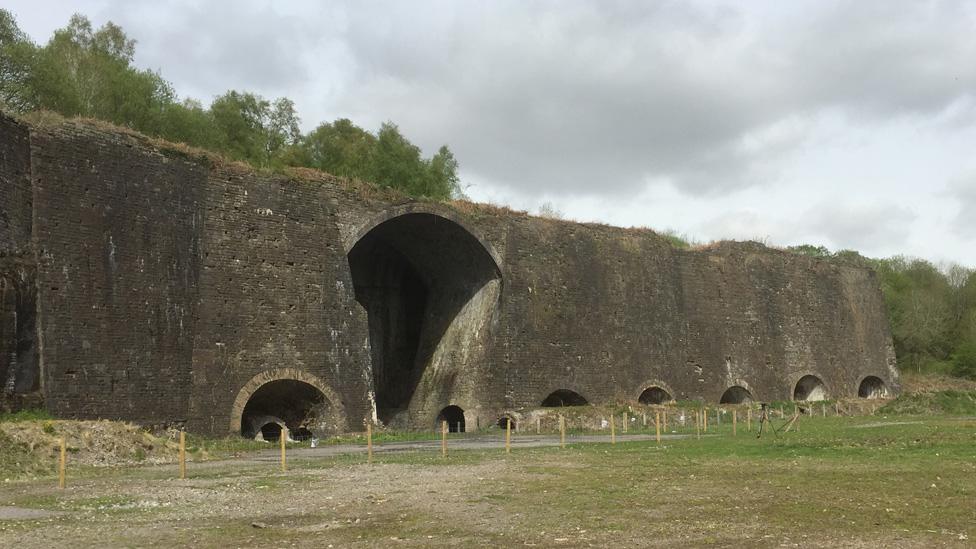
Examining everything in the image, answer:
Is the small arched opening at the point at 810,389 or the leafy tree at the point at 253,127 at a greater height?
the leafy tree at the point at 253,127

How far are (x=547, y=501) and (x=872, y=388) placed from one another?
1649 inches

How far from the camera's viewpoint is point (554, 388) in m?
33.4

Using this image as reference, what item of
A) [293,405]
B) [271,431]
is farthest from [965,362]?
[271,431]

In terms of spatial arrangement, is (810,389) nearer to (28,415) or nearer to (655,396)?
(655,396)

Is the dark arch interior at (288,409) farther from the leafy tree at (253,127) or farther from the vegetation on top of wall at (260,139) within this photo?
the leafy tree at (253,127)

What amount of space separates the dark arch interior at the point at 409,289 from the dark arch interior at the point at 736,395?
1381cm

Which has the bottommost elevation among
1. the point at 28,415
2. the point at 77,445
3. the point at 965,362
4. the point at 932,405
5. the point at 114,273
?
the point at 932,405

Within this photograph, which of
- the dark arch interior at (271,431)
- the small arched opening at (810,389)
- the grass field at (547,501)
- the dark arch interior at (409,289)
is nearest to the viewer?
the grass field at (547,501)

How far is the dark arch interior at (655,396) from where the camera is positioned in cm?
3725

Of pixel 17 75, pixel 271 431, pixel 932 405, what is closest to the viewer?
pixel 271 431

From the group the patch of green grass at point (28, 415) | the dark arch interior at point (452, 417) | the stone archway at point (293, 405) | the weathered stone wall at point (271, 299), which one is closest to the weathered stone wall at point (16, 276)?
the patch of green grass at point (28, 415)

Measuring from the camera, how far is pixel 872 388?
47594 mm

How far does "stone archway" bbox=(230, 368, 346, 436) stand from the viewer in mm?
26672

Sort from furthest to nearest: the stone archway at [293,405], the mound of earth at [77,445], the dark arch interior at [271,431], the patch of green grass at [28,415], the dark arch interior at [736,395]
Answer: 1. the dark arch interior at [736,395]
2. the dark arch interior at [271,431]
3. the stone archway at [293,405]
4. the patch of green grass at [28,415]
5. the mound of earth at [77,445]
